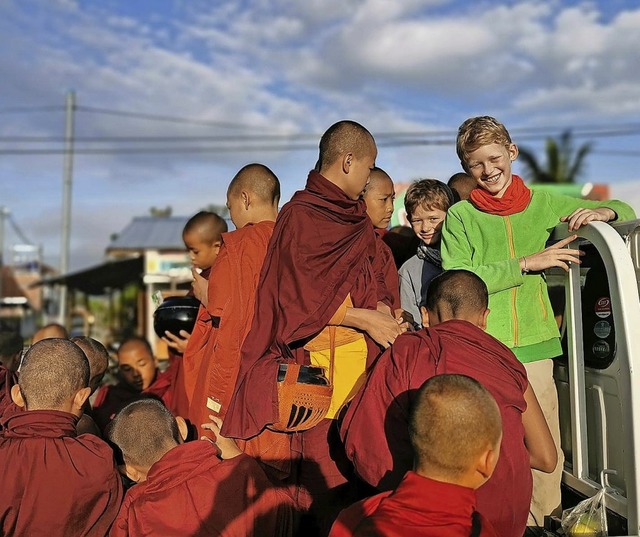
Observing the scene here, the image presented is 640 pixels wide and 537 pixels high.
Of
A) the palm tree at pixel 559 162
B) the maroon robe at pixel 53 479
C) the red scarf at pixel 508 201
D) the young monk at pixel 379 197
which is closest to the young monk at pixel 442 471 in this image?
the maroon robe at pixel 53 479

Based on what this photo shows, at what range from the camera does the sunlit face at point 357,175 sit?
3.31 m

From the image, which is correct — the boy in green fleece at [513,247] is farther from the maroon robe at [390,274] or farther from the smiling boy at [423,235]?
the smiling boy at [423,235]

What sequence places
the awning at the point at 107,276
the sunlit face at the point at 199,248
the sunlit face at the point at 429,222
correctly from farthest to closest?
the awning at the point at 107,276 → the sunlit face at the point at 199,248 → the sunlit face at the point at 429,222

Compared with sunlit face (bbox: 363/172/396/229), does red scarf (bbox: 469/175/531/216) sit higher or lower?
lower

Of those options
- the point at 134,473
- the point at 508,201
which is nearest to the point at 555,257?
the point at 508,201

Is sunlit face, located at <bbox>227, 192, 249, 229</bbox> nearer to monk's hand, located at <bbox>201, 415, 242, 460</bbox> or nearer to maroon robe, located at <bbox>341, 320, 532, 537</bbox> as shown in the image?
monk's hand, located at <bbox>201, 415, 242, 460</bbox>

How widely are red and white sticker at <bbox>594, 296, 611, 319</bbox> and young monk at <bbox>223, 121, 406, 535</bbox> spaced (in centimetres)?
86

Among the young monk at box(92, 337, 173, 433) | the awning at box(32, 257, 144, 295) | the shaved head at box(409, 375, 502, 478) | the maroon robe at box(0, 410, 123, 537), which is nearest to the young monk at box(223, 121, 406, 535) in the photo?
the maroon robe at box(0, 410, 123, 537)

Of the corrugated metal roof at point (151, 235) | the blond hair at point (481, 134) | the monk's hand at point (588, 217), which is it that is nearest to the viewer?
the monk's hand at point (588, 217)

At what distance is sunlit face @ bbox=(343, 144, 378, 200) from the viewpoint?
130 inches

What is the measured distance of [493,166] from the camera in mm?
3529

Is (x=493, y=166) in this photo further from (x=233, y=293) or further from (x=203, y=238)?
(x=203, y=238)

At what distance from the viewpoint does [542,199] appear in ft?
12.0

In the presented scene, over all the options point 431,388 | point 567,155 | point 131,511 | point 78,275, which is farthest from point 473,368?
point 567,155
